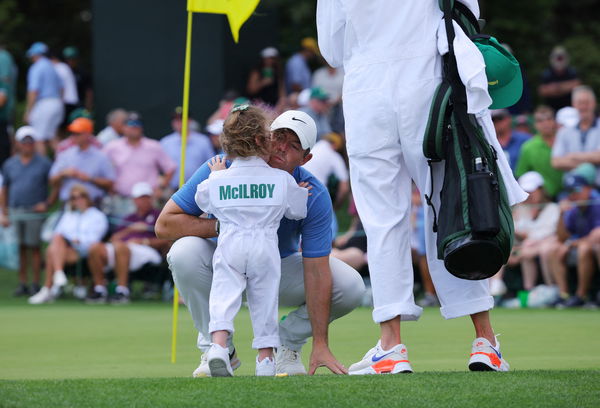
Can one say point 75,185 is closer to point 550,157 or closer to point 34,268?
point 34,268

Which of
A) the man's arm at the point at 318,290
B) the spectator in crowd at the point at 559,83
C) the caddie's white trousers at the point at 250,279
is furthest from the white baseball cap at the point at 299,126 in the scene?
the spectator in crowd at the point at 559,83

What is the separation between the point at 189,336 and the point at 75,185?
6.00 m

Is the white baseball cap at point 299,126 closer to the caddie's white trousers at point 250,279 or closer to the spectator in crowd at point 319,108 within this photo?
the caddie's white trousers at point 250,279

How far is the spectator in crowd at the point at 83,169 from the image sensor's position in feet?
48.1

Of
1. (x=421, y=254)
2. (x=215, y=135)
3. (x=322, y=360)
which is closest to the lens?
(x=322, y=360)

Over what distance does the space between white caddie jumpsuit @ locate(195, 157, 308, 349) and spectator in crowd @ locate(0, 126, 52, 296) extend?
983cm

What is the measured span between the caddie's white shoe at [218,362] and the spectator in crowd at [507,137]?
860 centimetres

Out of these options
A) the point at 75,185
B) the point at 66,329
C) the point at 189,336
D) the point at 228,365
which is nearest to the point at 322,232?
the point at 228,365

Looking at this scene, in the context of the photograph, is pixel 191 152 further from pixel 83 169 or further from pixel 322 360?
pixel 322 360

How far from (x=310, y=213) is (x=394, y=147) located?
57cm

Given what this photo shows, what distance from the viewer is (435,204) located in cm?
562

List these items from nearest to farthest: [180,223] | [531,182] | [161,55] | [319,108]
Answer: [180,223] < [531,182] < [319,108] < [161,55]

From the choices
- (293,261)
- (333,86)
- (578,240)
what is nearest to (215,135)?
(333,86)

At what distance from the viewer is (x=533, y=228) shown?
12914mm
